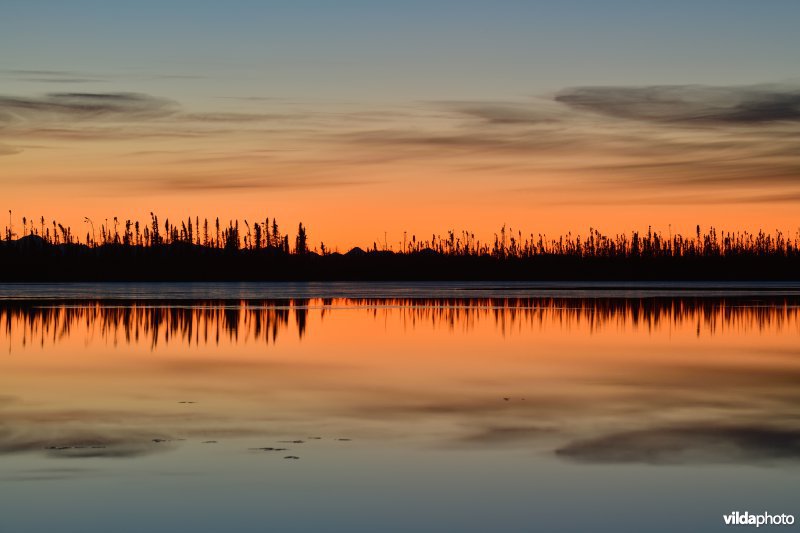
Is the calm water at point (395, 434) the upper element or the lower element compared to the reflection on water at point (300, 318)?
lower

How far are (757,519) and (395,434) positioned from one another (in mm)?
5235

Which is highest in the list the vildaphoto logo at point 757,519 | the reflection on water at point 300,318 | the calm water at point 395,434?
the reflection on water at point 300,318

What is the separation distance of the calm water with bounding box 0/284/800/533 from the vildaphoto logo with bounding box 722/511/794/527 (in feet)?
0.52

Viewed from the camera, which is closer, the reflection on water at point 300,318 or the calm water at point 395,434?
the calm water at point 395,434

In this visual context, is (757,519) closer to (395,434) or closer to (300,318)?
(395,434)

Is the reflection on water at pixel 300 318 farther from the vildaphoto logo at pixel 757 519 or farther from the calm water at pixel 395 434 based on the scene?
Result: the vildaphoto logo at pixel 757 519

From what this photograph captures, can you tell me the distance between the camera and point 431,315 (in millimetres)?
41562

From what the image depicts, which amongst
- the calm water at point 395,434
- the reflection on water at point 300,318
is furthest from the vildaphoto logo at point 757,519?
the reflection on water at point 300,318

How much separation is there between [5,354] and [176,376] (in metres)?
6.44

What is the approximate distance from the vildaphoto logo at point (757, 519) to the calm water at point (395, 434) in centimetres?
16

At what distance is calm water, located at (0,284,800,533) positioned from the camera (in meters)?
9.84

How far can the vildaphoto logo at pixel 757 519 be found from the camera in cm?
944

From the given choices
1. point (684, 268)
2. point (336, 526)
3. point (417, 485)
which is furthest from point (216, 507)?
point (684, 268)

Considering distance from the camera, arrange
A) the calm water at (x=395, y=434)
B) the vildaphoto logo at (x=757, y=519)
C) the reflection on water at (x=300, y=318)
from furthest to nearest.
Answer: the reflection on water at (x=300, y=318), the calm water at (x=395, y=434), the vildaphoto logo at (x=757, y=519)
